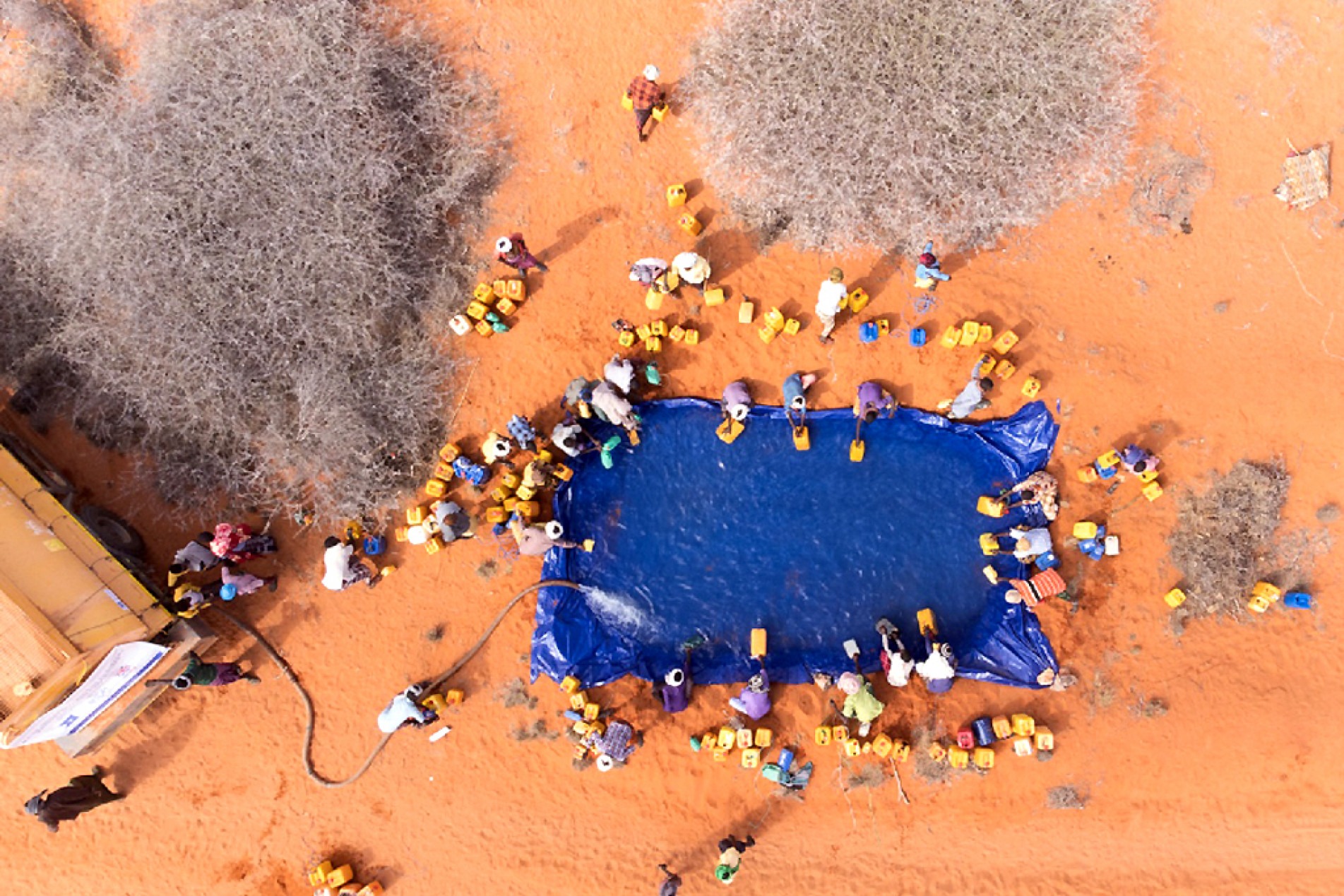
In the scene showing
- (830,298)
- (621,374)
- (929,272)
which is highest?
(929,272)

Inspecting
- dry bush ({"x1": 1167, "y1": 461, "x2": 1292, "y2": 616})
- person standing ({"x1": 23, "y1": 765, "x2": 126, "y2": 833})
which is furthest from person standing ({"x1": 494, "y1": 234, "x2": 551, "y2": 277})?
dry bush ({"x1": 1167, "y1": 461, "x2": 1292, "y2": 616})

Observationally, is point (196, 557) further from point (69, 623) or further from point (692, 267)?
point (692, 267)

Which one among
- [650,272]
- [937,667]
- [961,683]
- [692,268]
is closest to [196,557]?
[650,272]

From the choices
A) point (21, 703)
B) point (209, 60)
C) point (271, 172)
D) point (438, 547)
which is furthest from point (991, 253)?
point (21, 703)

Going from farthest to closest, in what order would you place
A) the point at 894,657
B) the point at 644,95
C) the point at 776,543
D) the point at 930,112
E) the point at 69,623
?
the point at 644,95 < the point at 776,543 < the point at 930,112 < the point at 894,657 < the point at 69,623

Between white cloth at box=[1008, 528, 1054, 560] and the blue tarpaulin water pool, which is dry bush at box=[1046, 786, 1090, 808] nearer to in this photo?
the blue tarpaulin water pool

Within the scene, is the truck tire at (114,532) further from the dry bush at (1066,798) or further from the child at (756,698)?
the dry bush at (1066,798)

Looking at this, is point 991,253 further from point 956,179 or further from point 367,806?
point 367,806
